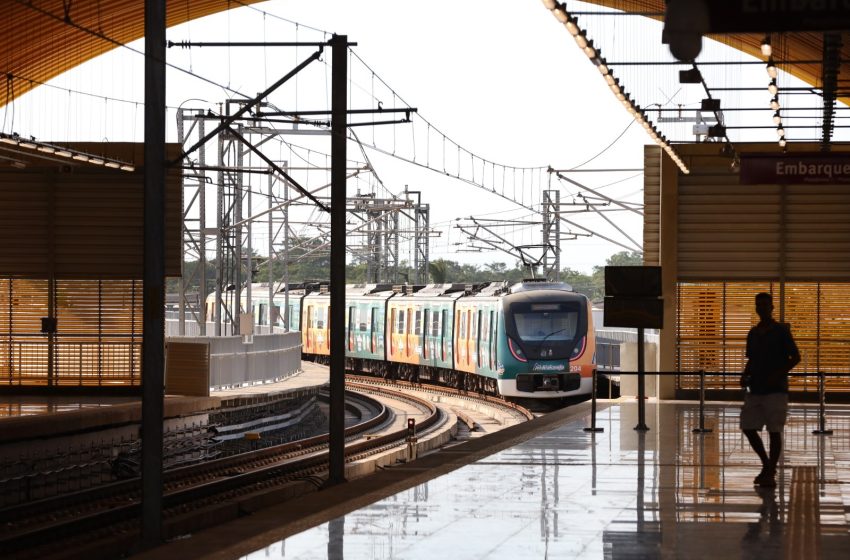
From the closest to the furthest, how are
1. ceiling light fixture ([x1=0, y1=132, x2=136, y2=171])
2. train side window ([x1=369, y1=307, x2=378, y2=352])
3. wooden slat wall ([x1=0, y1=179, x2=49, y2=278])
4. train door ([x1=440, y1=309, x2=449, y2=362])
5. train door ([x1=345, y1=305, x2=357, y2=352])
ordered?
ceiling light fixture ([x1=0, y1=132, x2=136, y2=171]), wooden slat wall ([x1=0, y1=179, x2=49, y2=278]), train door ([x1=440, y1=309, x2=449, y2=362]), train side window ([x1=369, y1=307, x2=378, y2=352]), train door ([x1=345, y1=305, x2=357, y2=352])

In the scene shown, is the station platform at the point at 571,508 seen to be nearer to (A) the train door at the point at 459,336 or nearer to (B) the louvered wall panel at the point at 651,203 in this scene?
(B) the louvered wall panel at the point at 651,203

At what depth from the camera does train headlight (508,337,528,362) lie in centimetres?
3291

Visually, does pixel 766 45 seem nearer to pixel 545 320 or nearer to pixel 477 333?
pixel 545 320

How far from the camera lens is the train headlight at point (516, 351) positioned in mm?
32906

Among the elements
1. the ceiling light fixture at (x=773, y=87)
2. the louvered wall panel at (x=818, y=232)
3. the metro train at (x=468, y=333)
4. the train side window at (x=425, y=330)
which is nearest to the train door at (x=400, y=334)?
the metro train at (x=468, y=333)

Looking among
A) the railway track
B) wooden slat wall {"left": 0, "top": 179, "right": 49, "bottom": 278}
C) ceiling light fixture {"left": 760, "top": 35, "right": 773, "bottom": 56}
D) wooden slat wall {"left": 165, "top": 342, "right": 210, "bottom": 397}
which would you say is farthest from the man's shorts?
wooden slat wall {"left": 0, "top": 179, "right": 49, "bottom": 278}

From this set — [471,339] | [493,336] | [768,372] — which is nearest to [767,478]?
[768,372]

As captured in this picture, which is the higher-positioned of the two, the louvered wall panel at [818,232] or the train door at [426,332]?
the louvered wall panel at [818,232]

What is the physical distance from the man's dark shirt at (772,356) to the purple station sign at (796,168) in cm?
701

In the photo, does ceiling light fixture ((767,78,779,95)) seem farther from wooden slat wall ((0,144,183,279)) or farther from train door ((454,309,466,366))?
train door ((454,309,466,366))

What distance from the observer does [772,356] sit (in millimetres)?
12258

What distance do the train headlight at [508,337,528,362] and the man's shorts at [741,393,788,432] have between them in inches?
802

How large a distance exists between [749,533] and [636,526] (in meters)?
0.80

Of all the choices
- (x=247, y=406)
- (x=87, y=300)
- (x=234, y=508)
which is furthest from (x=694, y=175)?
(x=234, y=508)
